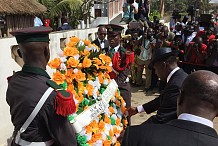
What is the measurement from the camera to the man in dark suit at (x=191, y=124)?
1443 mm

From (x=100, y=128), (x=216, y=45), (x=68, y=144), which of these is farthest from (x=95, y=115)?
(x=216, y=45)

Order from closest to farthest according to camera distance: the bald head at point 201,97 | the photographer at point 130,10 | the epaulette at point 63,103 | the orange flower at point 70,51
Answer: the bald head at point 201,97
the epaulette at point 63,103
the orange flower at point 70,51
the photographer at point 130,10

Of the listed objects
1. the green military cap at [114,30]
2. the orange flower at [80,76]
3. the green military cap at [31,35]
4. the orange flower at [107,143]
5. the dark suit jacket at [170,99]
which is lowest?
the orange flower at [107,143]

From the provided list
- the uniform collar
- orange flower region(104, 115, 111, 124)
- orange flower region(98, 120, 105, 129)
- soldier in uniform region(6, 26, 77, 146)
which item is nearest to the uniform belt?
soldier in uniform region(6, 26, 77, 146)

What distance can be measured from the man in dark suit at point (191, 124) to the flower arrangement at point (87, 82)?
1329 millimetres

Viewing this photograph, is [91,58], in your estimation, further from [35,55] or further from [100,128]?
[35,55]

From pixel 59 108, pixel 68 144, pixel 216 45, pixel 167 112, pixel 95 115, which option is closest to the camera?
pixel 59 108

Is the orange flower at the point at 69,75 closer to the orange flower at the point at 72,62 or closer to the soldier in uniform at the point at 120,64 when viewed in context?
the orange flower at the point at 72,62

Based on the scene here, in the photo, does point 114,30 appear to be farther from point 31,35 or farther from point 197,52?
point 197,52

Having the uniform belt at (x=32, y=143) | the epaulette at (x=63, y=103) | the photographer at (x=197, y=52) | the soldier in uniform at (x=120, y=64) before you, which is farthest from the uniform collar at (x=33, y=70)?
the photographer at (x=197, y=52)

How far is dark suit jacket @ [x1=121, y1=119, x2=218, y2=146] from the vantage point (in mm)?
1433

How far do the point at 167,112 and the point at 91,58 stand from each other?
0.98 metres

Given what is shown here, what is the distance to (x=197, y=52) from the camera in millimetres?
7039

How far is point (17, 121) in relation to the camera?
7.11ft
